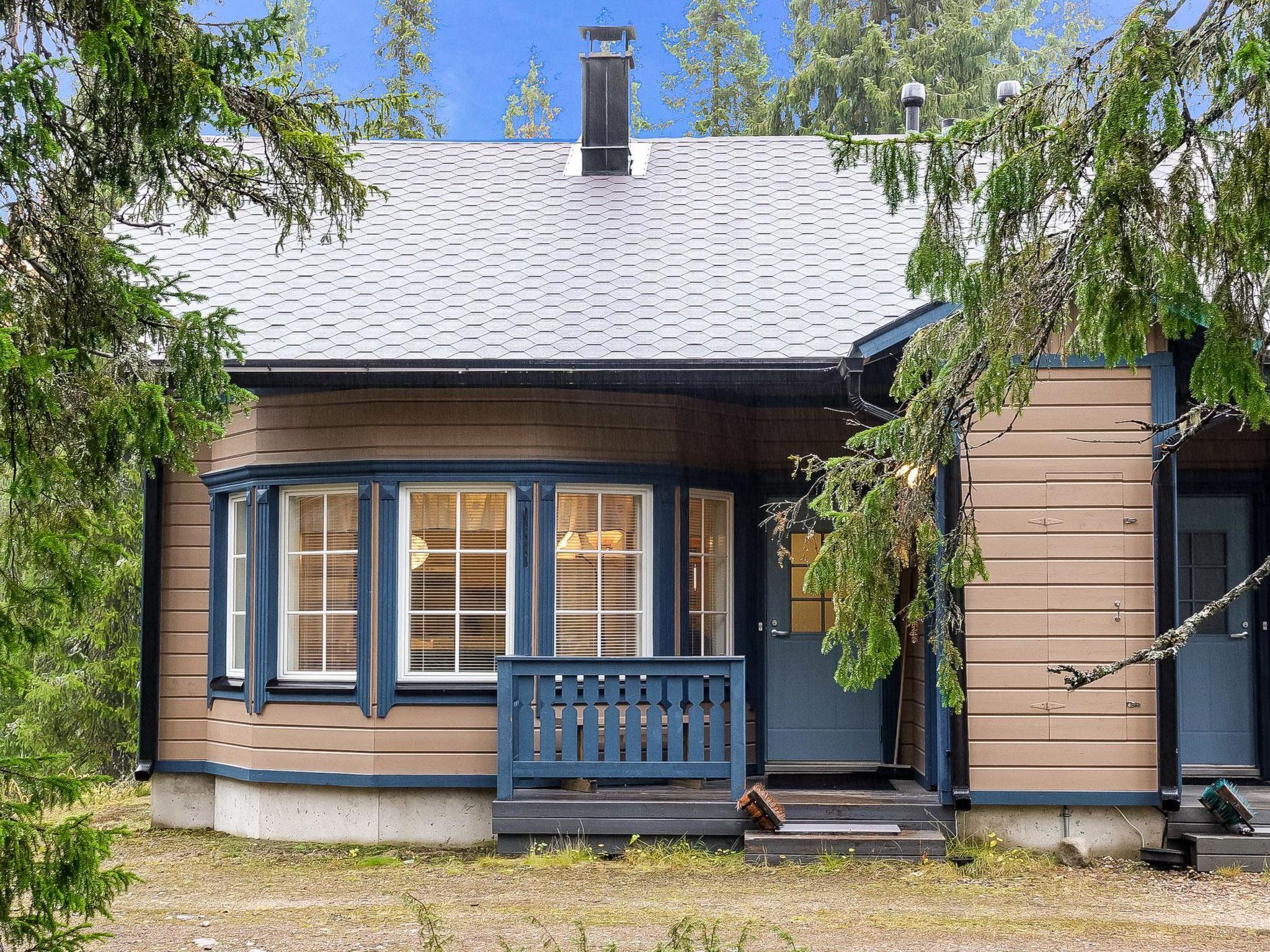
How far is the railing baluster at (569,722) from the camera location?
7.97 meters

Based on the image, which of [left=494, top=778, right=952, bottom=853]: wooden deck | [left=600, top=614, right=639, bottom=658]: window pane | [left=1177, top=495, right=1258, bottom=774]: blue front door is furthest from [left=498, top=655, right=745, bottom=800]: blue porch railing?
[left=1177, top=495, right=1258, bottom=774]: blue front door

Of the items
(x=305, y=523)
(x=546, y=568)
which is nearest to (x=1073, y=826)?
(x=546, y=568)

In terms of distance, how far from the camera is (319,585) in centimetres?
866

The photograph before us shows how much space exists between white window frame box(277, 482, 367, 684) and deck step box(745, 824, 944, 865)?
2.80 meters

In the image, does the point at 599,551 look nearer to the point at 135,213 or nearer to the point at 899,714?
the point at 899,714

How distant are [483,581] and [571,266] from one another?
2602 millimetres

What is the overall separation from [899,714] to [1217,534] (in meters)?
2.66

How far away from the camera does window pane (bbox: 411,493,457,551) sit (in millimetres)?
8492

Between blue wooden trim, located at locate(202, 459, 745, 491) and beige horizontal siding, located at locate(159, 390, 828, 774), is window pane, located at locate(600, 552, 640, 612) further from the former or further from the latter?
beige horizontal siding, located at locate(159, 390, 828, 774)

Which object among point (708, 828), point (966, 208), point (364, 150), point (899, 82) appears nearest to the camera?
point (708, 828)

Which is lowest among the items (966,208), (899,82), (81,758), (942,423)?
(81,758)

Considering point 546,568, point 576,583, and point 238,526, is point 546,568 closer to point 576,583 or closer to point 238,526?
point 576,583

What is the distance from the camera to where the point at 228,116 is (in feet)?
15.0

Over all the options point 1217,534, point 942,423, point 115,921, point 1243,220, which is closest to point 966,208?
point 1217,534
